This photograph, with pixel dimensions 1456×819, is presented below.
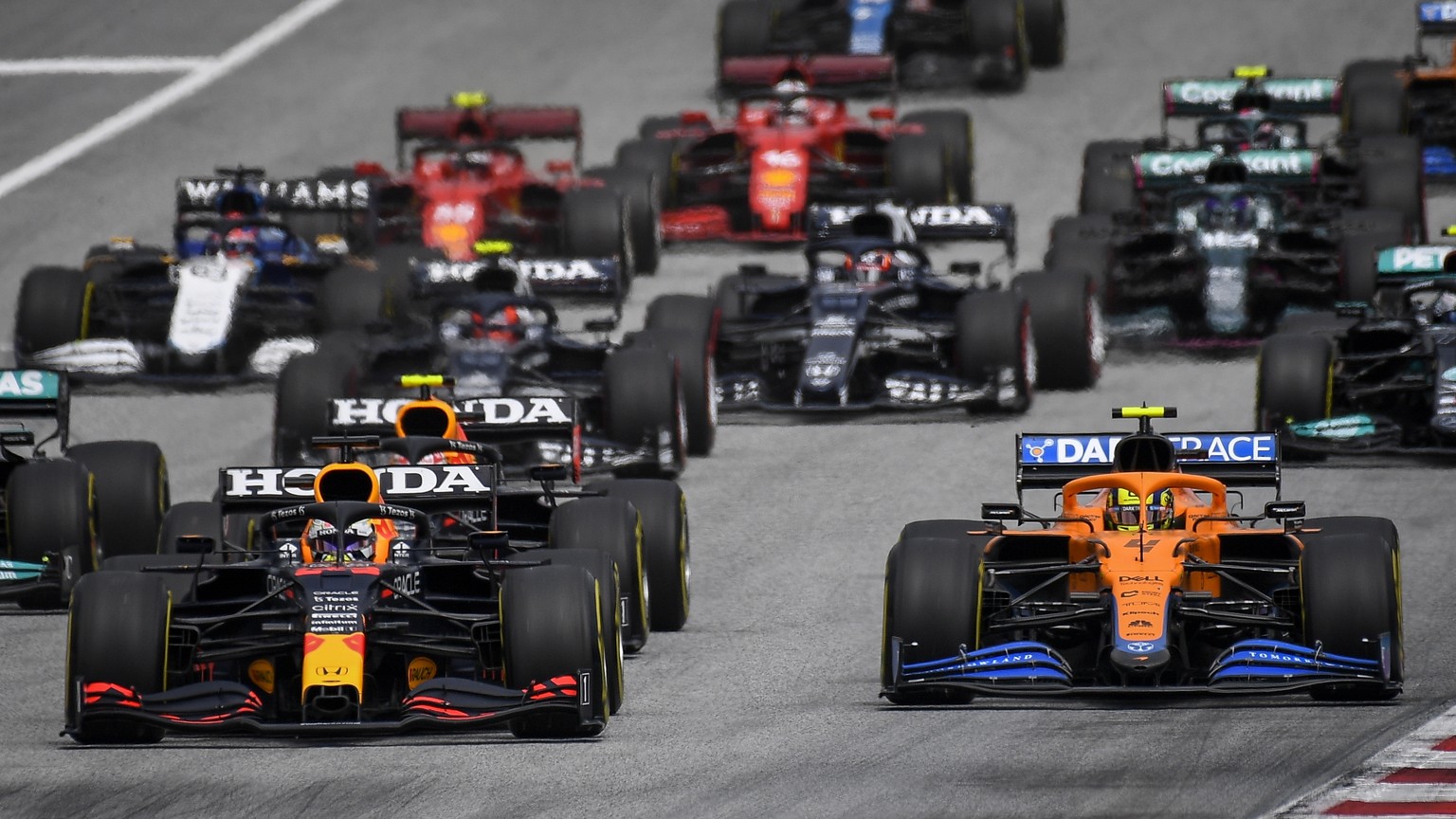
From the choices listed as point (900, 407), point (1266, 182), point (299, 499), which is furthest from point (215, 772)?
point (1266, 182)

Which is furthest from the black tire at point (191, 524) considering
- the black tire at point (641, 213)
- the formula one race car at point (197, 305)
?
the black tire at point (641, 213)

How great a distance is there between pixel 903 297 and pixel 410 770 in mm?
13815

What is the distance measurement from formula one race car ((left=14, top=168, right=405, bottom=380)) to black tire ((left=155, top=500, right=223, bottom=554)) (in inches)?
370

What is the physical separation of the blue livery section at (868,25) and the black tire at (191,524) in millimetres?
22491

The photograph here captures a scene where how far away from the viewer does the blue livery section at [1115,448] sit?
1995 centimetres

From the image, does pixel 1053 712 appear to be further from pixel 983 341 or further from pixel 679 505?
pixel 983 341

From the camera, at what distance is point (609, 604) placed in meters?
18.0

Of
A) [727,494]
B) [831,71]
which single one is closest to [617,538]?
[727,494]

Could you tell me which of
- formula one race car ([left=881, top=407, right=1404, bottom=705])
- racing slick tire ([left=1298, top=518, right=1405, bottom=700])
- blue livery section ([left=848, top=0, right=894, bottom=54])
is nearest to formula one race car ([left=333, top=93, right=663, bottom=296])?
blue livery section ([left=848, top=0, right=894, bottom=54])

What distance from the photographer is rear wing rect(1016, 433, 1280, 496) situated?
65.3 ft

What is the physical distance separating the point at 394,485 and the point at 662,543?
222 cm

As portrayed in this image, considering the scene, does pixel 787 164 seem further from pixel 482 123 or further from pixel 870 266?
pixel 870 266

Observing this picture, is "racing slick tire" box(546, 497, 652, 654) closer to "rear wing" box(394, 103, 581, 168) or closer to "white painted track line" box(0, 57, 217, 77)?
"rear wing" box(394, 103, 581, 168)

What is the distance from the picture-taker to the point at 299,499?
1997cm
